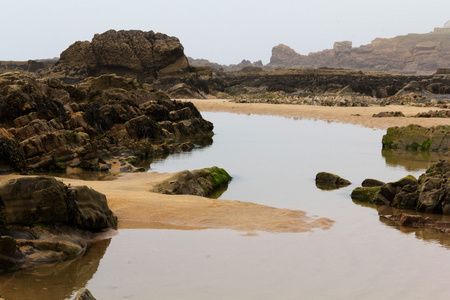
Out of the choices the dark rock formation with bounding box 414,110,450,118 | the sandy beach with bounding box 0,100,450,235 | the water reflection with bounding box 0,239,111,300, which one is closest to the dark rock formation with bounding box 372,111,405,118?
the dark rock formation with bounding box 414,110,450,118

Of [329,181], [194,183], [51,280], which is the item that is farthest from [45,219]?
[329,181]

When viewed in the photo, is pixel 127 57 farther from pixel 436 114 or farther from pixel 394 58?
pixel 394 58

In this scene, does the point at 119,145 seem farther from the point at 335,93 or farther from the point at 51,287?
the point at 335,93

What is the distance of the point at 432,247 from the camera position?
7.21 m

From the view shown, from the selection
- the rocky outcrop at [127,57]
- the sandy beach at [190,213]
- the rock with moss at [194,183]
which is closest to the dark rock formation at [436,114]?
the rock with moss at [194,183]

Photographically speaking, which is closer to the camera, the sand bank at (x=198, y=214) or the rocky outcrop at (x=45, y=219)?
the rocky outcrop at (x=45, y=219)

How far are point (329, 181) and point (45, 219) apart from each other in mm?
7636

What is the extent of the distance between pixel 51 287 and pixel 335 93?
4120 centimetres

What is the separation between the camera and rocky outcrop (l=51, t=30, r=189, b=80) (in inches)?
2162

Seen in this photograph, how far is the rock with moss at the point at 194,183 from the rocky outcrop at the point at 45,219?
3.07 m

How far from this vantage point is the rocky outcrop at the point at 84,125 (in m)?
13.3

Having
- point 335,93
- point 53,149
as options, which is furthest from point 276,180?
point 335,93

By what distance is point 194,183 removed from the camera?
35.9 ft

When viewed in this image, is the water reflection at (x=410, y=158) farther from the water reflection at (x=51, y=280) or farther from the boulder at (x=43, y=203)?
the water reflection at (x=51, y=280)
